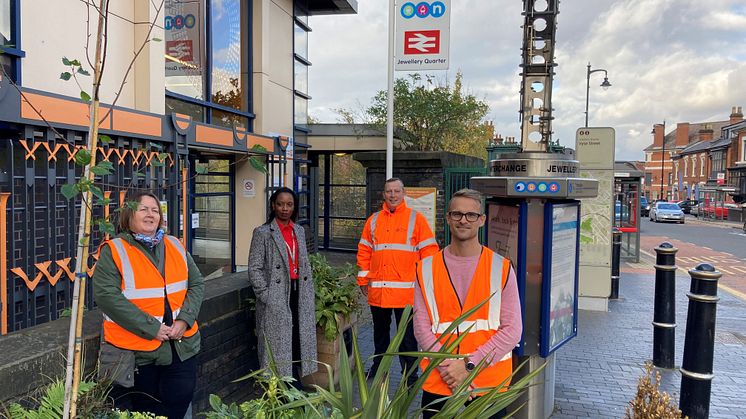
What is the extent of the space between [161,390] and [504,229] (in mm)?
2580

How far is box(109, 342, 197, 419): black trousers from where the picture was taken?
300 centimetres

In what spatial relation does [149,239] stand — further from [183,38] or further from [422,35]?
[183,38]

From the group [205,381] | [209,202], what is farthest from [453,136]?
[205,381]

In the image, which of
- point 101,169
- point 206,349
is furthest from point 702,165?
point 101,169

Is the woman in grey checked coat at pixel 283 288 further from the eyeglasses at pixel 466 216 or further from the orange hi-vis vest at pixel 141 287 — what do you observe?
the eyeglasses at pixel 466 216

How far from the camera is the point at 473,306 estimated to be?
280 centimetres

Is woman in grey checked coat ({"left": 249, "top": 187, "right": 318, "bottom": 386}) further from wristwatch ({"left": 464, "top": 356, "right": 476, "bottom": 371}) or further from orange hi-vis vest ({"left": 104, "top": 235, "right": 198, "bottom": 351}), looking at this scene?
wristwatch ({"left": 464, "top": 356, "right": 476, "bottom": 371})

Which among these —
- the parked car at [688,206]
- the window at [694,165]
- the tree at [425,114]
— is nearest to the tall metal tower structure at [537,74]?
the tree at [425,114]

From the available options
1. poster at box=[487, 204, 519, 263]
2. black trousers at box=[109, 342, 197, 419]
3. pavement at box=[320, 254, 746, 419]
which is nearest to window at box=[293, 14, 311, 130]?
pavement at box=[320, 254, 746, 419]

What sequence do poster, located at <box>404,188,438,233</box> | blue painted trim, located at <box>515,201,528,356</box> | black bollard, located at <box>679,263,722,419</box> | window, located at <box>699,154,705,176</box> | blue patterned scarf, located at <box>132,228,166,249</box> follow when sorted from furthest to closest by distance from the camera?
window, located at <box>699,154,705,176</box> → poster, located at <box>404,188,438,233</box> → black bollard, located at <box>679,263,722,419</box> → blue painted trim, located at <box>515,201,528,356</box> → blue patterned scarf, located at <box>132,228,166,249</box>

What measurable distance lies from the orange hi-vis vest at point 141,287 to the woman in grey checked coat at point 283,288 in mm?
1061

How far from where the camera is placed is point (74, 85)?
5.35m

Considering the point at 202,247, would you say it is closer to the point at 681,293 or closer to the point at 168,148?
the point at 168,148

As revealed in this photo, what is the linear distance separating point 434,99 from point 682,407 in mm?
12594
